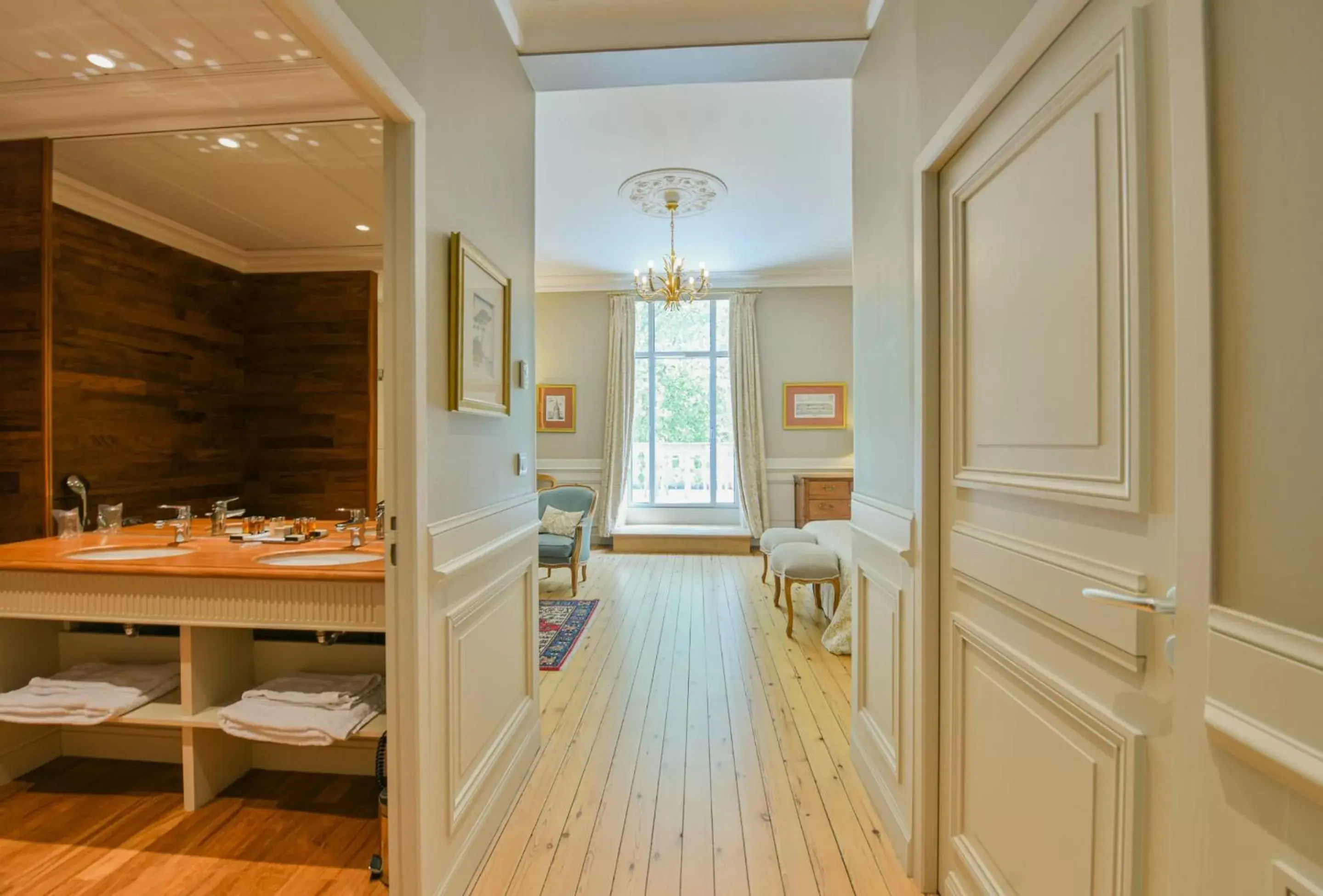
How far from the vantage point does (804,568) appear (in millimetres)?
3666

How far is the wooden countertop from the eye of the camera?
1.73 meters

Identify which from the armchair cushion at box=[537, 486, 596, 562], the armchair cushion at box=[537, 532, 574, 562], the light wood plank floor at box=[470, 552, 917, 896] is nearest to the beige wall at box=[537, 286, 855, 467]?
the armchair cushion at box=[537, 486, 596, 562]

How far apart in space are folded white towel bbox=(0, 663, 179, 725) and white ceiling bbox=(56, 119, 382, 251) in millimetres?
1697

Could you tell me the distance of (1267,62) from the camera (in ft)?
1.94

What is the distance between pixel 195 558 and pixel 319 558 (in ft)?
1.20

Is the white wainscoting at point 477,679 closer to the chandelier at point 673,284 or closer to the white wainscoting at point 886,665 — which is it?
the white wainscoting at point 886,665

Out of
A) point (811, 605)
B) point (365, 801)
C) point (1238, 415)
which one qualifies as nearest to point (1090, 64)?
point (1238, 415)

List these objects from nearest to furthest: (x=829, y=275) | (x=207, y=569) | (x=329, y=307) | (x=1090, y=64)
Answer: (x=1090, y=64), (x=207, y=569), (x=329, y=307), (x=829, y=275)

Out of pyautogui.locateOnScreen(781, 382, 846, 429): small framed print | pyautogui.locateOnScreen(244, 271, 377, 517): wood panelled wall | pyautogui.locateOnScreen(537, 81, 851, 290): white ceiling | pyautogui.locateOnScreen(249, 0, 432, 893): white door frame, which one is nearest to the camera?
pyautogui.locateOnScreen(249, 0, 432, 893): white door frame

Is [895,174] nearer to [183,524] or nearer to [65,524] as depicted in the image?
[183,524]

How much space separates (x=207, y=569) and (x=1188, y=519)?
2.32 meters

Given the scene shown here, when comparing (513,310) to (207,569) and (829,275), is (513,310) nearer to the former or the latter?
(207,569)

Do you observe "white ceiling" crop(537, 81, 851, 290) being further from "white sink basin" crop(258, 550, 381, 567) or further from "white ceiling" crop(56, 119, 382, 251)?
"white sink basin" crop(258, 550, 381, 567)

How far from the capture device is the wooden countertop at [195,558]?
1.73 metres
